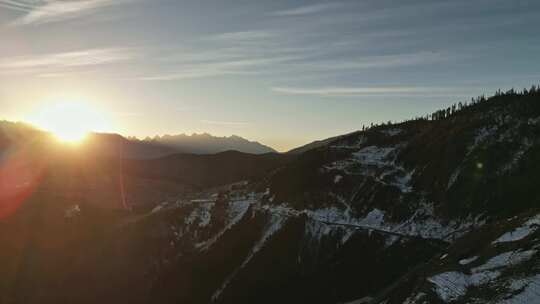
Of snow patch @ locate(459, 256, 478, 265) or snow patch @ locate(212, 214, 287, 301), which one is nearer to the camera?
snow patch @ locate(459, 256, 478, 265)

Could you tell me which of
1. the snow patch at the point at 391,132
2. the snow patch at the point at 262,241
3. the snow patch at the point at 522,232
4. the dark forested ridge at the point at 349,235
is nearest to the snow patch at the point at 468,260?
the dark forested ridge at the point at 349,235

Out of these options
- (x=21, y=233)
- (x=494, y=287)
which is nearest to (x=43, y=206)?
(x=21, y=233)

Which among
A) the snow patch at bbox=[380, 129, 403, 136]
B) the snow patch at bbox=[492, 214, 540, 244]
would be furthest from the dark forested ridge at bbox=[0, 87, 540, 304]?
the snow patch at bbox=[380, 129, 403, 136]

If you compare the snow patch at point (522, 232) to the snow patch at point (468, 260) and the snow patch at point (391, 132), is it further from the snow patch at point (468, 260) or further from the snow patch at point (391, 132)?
the snow patch at point (391, 132)

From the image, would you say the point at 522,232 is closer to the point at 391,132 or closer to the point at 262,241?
the point at 262,241

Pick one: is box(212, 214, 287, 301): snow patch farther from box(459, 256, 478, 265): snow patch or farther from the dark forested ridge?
box(459, 256, 478, 265): snow patch

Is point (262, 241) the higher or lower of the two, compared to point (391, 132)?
lower

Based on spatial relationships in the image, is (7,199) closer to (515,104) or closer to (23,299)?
Answer: (23,299)

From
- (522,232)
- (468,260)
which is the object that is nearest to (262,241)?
(468,260)
